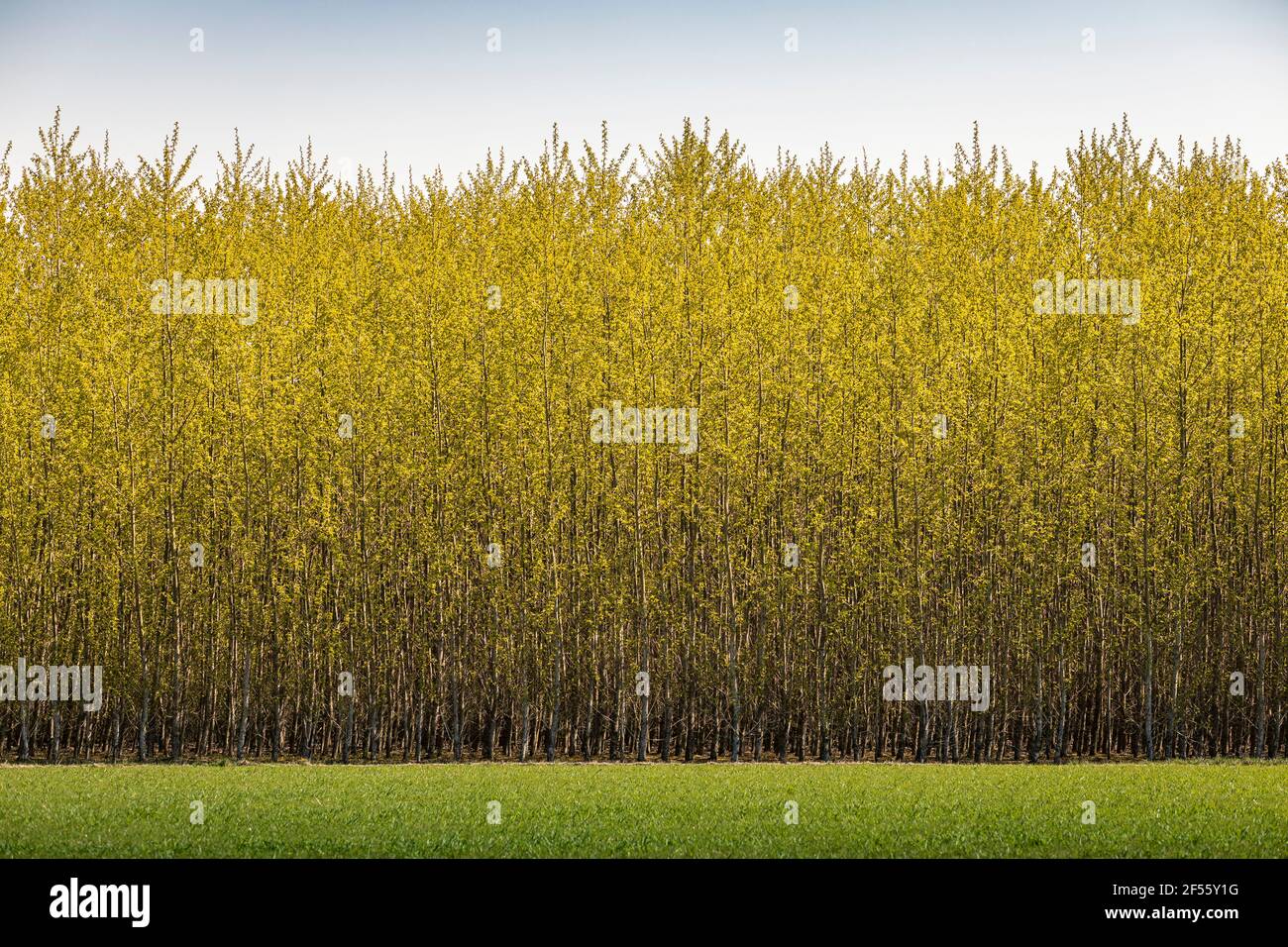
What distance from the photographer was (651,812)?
11.6 metres

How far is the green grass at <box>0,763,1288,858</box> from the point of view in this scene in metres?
10.3

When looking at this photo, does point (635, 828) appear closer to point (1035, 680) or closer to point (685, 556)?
point (685, 556)

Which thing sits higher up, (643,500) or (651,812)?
(643,500)

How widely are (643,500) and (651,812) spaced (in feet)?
22.3

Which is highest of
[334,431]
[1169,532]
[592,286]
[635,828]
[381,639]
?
[592,286]

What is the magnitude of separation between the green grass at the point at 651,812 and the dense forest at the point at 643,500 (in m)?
2.93

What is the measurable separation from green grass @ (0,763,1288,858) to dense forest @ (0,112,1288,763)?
9.62 ft

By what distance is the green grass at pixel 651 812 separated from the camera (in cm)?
1033

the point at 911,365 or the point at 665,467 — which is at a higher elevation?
the point at 911,365

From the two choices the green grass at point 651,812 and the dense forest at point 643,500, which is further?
the dense forest at point 643,500

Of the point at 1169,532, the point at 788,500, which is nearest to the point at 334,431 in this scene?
the point at 788,500

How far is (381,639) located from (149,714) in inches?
131

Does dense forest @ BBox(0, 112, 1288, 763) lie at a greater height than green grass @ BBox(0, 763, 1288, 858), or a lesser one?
greater

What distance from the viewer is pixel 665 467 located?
18.0m
